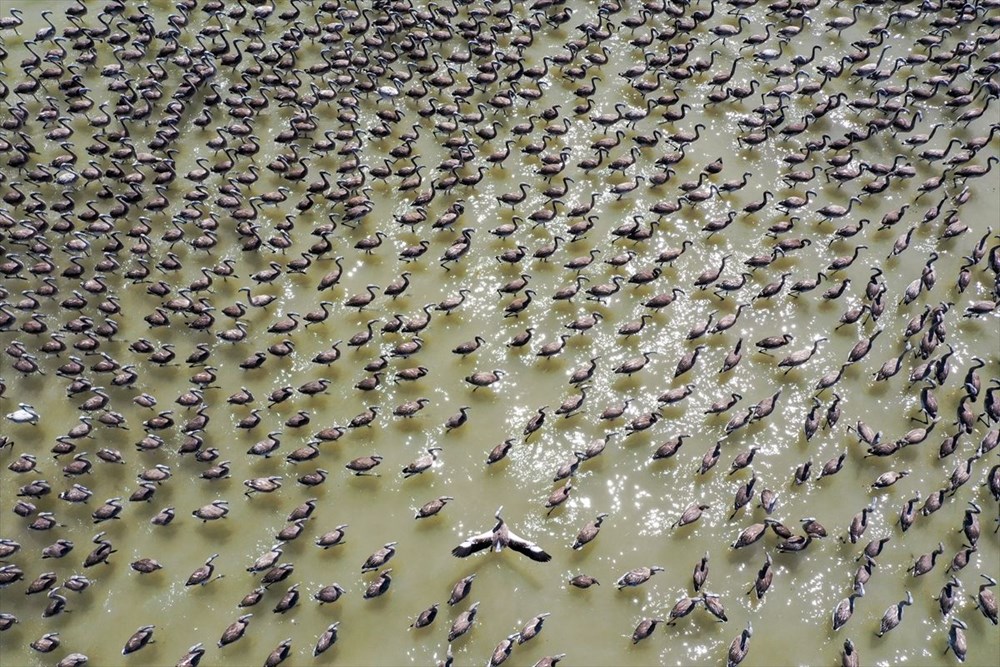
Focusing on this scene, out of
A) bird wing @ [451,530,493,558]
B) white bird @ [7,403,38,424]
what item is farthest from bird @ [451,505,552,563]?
white bird @ [7,403,38,424]

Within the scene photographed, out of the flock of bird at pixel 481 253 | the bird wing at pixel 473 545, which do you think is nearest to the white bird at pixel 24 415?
the flock of bird at pixel 481 253

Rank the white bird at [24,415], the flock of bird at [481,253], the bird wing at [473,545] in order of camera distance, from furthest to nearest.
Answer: the white bird at [24,415]
the flock of bird at [481,253]
the bird wing at [473,545]

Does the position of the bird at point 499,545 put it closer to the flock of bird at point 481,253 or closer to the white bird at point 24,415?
the flock of bird at point 481,253

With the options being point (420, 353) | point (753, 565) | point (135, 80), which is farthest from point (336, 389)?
point (135, 80)

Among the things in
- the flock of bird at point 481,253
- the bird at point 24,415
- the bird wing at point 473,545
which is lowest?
the bird at point 24,415

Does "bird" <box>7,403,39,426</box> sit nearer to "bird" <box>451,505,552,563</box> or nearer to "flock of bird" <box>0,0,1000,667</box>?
"flock of bird" <box>0,0,1000,667</box>

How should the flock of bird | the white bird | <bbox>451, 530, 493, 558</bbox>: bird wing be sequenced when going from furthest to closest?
A: the white bird → the flock of bird → <bbox>451, 530, 493, 558</bbox>: bird wing

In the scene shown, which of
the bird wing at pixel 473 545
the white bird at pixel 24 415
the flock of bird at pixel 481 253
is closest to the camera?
the bird wing at pixel 473 545
